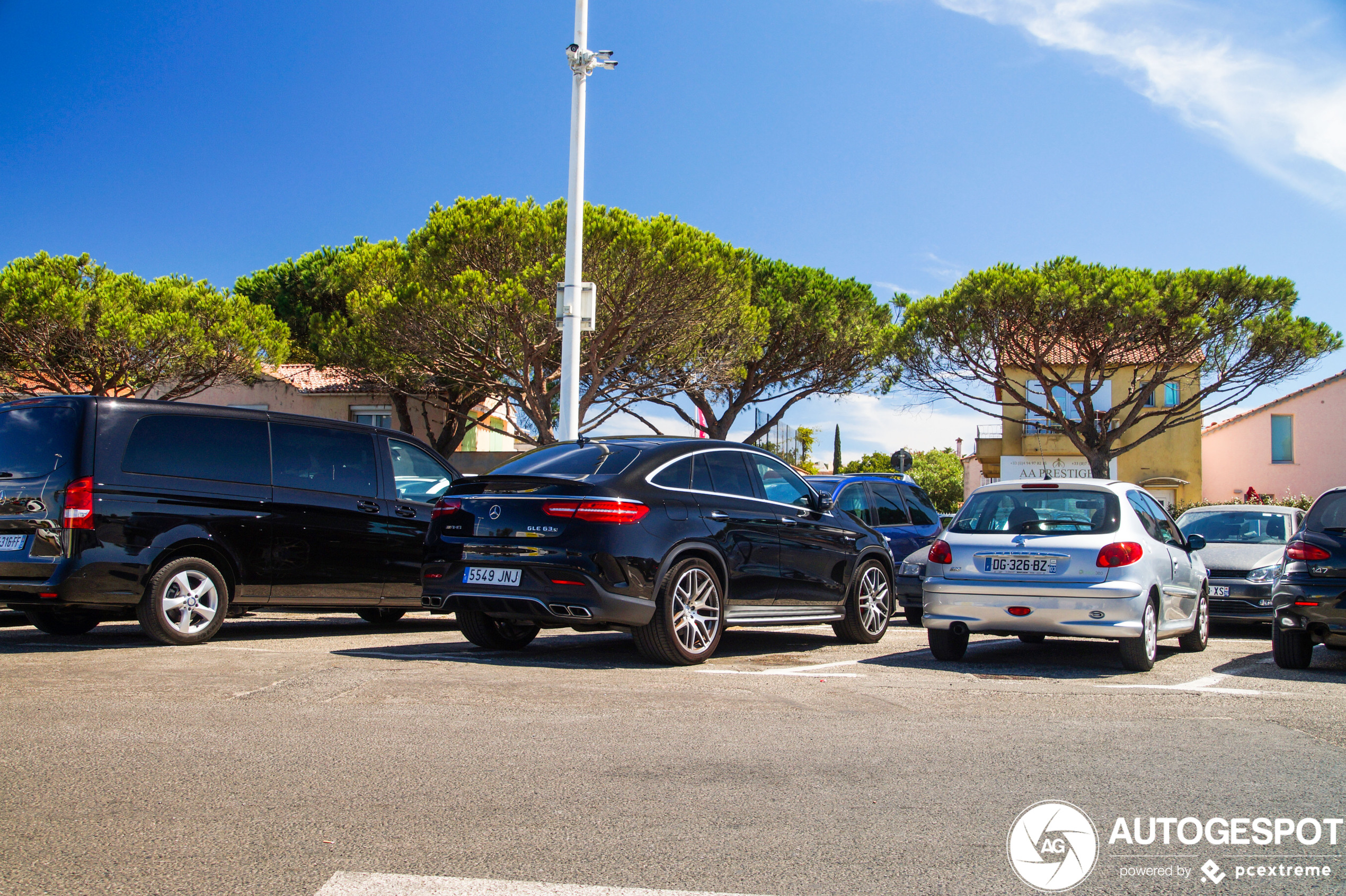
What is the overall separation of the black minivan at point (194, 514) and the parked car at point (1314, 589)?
6.98 m

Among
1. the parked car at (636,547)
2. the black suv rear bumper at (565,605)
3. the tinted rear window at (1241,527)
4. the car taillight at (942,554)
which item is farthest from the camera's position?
the tinted rear window at (1241,527)

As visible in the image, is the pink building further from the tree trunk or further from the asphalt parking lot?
the asphalt parking lot

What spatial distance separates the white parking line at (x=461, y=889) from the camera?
3082 mm

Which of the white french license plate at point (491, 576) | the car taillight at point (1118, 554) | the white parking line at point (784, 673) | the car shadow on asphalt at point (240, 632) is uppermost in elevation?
the car taillight at point (1118, 554)

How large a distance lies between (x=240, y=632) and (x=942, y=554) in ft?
20.2

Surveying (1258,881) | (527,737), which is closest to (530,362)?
(527,737)

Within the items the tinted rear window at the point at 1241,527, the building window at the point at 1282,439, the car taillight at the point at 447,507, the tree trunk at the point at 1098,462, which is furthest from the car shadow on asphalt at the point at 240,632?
the building window at the point at 1282,439

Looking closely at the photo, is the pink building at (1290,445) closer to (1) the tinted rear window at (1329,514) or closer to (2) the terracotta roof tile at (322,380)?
(2) the terracotta roof tile at (322,380)

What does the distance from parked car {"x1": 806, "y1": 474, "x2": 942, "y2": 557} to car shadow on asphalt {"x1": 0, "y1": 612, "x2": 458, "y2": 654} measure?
4820mm

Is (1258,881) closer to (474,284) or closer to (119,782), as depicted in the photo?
(119,782)

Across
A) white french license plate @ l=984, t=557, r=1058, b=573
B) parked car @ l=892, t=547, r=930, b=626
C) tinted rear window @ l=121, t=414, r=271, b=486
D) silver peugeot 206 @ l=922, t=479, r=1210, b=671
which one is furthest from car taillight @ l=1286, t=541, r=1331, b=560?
tinted rear window @ l=121, t=414, r=271, b=486

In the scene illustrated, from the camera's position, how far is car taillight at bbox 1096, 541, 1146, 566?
307 inches

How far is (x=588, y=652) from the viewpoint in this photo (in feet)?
27.6

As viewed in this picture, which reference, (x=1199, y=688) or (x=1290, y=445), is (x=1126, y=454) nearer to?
(x=1290, y=445)
